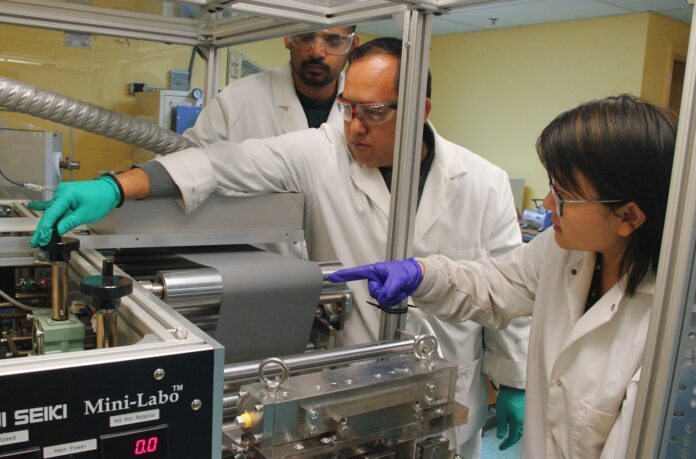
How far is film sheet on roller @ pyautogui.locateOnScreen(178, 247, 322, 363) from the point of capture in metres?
1.02

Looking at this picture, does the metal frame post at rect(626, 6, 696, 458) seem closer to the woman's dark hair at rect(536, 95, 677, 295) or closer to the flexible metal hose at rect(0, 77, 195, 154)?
the woman's dark hair at rect(536, 95, 677, 295)

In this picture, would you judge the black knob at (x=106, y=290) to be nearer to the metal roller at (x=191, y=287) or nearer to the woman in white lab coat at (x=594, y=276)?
the metal roller at (x=191, y=287)

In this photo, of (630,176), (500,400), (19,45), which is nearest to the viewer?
(630,176)

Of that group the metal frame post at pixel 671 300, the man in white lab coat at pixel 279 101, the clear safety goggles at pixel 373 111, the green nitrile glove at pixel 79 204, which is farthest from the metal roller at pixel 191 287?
the man in white lab coat at pixel 279 101

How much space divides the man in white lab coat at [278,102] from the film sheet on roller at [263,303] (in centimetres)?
83

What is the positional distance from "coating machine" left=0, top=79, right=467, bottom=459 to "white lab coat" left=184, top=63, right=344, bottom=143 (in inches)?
24.4

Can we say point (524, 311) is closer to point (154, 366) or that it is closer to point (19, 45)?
point (154, 366)

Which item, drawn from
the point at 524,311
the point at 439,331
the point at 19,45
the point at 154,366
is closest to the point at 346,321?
the point at 439,331

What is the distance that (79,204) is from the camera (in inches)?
38.8

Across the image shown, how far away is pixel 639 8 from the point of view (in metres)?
4.46

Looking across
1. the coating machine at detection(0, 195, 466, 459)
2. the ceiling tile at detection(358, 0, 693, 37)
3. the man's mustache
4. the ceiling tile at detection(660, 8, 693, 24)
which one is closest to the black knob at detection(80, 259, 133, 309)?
the coating machine at detection(0, 195, 466, 459)

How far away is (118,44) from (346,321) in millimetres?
3313

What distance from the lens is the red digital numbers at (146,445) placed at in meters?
0.61

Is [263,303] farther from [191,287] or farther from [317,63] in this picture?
[317,63]
